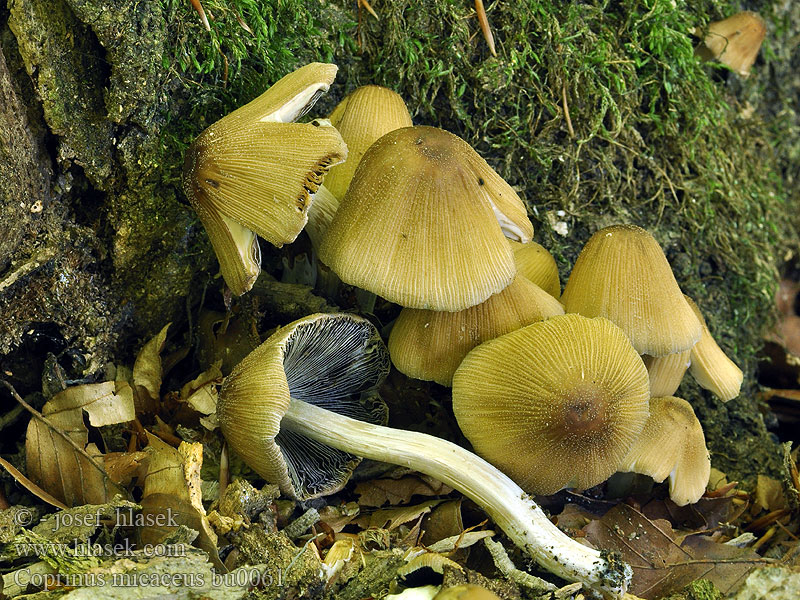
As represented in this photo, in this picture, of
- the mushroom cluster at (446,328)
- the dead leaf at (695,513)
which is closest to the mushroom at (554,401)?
the mushroom cluster at (446,328)

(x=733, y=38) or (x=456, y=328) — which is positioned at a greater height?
(x=733, y=38)

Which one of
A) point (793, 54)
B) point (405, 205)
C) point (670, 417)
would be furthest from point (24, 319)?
point (793, 54)

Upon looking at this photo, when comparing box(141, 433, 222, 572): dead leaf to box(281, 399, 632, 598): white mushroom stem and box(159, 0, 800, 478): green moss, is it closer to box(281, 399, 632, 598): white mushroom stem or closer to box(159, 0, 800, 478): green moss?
box(281, 399, 632, 598): white mushroom stem

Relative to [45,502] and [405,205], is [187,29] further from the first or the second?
[45,502]

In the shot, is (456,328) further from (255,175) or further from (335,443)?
(255,175)

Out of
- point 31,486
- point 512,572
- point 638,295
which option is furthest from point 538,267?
point 31,486

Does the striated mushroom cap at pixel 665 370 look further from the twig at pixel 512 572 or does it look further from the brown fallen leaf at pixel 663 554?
the twig at pixel 512 572
